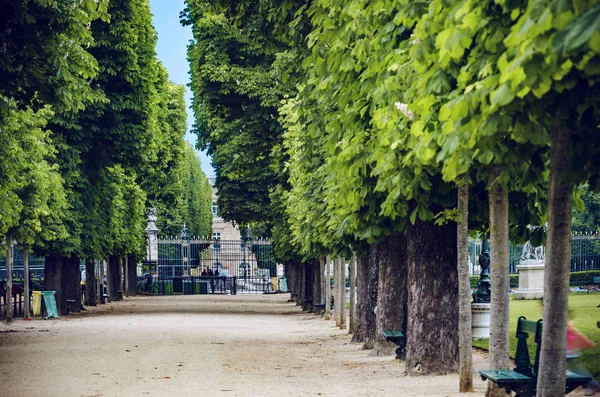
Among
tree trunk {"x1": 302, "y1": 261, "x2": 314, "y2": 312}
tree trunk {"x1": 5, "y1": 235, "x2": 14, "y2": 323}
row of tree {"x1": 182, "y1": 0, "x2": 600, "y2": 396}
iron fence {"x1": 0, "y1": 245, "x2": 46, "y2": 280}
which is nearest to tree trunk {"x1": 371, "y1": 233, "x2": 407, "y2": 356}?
row of tree {"x1": 182, "y1": 0, "x2": 600, "y2": 396}

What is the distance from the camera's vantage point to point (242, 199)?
1651 inches

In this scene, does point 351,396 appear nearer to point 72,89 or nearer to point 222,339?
point 72,89

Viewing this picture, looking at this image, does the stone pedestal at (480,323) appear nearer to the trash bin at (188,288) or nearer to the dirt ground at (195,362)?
the dirt ground at (195,362)

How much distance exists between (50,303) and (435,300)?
20.6m

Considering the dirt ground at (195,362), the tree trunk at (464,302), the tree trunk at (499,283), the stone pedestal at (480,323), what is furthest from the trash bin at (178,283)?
the tree trunk at (499,283)

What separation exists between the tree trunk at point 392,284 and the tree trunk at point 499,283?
6766mm

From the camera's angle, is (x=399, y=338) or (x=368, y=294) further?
(x=368, y=294)

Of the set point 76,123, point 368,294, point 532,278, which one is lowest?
point 532,278

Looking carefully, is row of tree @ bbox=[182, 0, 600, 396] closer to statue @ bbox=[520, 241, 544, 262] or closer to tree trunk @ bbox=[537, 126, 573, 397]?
tree trunk @ bbox=[537, 126, 573, 397]

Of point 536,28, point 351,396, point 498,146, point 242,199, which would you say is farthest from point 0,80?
point 242,199

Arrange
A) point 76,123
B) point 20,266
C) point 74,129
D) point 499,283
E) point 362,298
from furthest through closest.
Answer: point 20,266
point 74,129
point 76,123
point 362,298
point 499,283

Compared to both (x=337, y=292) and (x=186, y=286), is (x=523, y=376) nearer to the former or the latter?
(x=337, y=292)

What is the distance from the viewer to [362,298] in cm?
2175

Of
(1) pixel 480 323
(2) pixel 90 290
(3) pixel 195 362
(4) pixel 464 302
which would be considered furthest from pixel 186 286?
(4) pixel 464 302
